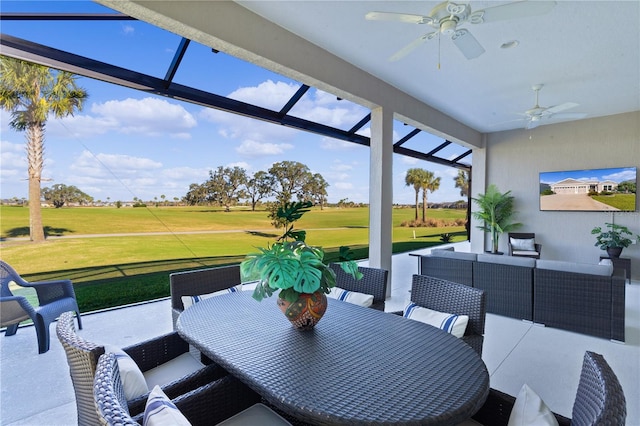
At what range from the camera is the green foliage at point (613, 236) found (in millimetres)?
5535

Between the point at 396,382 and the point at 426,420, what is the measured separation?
19cm

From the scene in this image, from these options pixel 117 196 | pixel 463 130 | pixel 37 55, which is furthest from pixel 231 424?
pixel 463 130

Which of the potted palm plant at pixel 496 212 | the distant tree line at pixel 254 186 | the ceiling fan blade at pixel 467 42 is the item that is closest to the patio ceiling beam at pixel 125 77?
the distant tree line at pixel 254 186

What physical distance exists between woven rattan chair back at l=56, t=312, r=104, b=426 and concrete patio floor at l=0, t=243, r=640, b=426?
1088 mm

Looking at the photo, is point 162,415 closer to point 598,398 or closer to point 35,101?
point 598,398

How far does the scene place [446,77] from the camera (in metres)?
4.27

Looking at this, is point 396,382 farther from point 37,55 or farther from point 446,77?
point 446,77

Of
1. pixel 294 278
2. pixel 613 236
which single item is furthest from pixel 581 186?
pixel 294 278

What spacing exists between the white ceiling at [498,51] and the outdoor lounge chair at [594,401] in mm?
2962

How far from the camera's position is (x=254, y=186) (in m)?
5.63

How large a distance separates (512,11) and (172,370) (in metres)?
3.22

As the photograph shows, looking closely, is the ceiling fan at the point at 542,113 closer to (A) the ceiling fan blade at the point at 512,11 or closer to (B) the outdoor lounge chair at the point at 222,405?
(A) the ceiling fan blade at the point at 512,11

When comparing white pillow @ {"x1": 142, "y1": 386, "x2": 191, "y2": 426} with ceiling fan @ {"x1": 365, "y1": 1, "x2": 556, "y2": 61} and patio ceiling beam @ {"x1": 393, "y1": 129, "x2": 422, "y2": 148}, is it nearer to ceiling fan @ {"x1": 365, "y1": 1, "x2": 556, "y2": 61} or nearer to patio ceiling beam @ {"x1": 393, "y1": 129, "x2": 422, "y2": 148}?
ceiling fan @ {"x1": 365, "y1": 1, "x2": 556, "y2": 61}

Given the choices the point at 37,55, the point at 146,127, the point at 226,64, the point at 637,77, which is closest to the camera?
the point at 37,55
